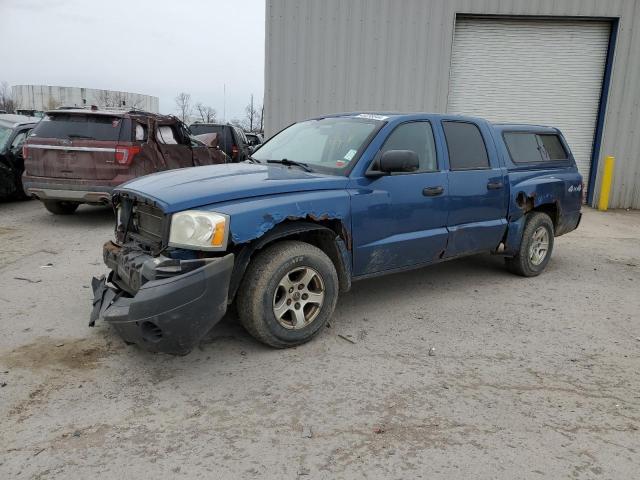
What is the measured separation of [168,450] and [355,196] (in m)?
2.29

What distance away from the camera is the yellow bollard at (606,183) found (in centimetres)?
1170

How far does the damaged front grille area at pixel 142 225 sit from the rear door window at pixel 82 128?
4.12 meters

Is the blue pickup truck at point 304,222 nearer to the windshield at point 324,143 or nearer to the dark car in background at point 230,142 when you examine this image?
the windshield at point 324,143

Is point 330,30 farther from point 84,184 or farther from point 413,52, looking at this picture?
point 84,184

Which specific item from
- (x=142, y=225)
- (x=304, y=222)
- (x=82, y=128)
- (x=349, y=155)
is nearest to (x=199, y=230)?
(x=142, y=225)

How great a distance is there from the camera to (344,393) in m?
3.25

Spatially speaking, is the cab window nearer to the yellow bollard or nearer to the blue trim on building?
the yellow bollard

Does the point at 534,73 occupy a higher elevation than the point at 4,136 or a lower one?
higher

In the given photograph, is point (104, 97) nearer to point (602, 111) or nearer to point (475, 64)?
point (475, 64)

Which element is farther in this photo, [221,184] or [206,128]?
[206,128]

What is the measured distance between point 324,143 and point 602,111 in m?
9.95

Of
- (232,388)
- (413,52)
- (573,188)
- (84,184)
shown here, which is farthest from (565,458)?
(413,52)

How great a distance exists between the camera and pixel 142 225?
152 inches

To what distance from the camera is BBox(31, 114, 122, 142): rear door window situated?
7.72m
